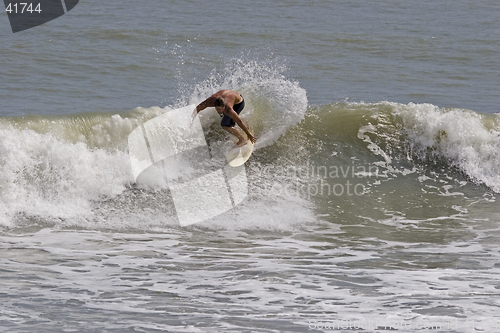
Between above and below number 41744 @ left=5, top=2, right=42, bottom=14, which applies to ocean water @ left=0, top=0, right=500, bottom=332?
below

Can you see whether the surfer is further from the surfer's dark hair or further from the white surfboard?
the white surfboard

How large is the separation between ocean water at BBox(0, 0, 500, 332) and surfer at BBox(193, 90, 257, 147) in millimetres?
597

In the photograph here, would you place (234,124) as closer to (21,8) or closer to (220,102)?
(220,102)

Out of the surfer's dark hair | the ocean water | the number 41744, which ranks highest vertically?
the number 41744

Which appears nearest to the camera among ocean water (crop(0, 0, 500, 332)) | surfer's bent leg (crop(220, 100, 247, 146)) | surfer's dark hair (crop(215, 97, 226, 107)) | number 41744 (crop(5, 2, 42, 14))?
ocean water (crop(0, 0, 500, 332))

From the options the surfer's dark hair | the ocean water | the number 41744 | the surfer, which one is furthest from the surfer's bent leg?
the number 41744

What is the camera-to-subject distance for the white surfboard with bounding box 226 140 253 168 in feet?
29.7

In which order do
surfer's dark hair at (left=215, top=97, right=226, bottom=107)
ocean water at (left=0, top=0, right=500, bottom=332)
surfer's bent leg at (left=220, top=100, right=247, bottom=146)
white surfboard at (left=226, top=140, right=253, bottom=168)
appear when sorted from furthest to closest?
white surfboard at (left=226, top=140, right=253, bottom=168) < surfer's bent leg at (left=220, top=100, right=247, bottom=146) < surfer's dark hair at (left=215, top=97, right=226, bottom=107) < ocean water at (left=0, top=0, right=500, bottom=332)

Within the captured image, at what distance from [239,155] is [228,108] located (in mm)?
851

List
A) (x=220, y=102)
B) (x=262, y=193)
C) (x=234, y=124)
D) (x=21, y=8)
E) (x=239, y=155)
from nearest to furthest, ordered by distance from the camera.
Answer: (x=262, y=193) → (x=220, y=102) → (x=234, y=124) → (x=239, y=155) → (x=21, y=8)

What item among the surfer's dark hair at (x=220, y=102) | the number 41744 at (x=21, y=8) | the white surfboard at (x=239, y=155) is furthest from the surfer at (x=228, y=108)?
the number 41744 at (x=21, y=8)

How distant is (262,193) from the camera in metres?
8.40

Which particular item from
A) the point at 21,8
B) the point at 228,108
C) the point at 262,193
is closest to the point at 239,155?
the point at 228,108

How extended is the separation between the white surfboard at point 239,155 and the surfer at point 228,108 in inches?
5.9
